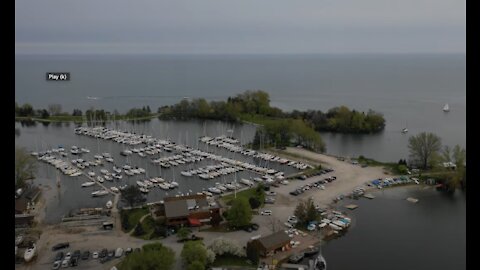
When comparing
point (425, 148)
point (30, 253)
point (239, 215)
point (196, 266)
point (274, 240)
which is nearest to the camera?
point (196, 266)

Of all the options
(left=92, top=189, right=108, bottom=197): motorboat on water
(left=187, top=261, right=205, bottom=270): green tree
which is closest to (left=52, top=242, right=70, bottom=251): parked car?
(left=187, top=261, right=205, bottom=270): green tree

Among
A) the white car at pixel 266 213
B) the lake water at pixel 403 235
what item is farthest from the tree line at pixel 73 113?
the lake water at pixel 403 235

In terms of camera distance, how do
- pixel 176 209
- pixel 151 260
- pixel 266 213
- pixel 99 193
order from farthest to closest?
pixel 99 193 → pixel 266 213 → pixel 176 209 → pixel 151 260

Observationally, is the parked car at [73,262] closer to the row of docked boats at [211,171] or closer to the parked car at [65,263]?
the parked car at [65,263]

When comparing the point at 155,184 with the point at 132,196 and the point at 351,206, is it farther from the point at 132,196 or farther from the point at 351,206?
the point at 351,206

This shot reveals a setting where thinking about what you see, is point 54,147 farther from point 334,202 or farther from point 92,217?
point 334,202

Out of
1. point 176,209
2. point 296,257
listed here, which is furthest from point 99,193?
point 296,257
